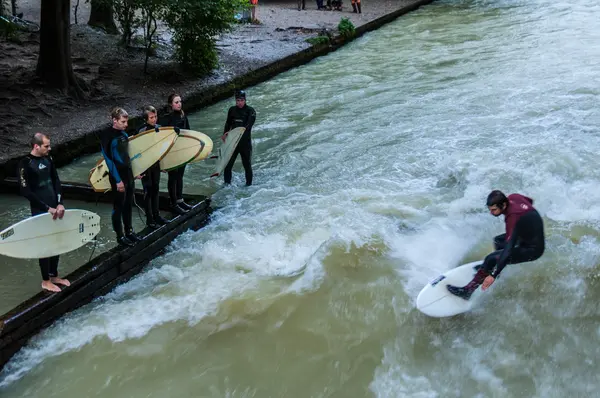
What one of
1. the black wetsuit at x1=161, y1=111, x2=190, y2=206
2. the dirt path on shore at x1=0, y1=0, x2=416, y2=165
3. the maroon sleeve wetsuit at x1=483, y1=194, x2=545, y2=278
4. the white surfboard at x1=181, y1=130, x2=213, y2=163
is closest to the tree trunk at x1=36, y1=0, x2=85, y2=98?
the dirt path on shore at x1=0, y1=0, x2=416, y2=165

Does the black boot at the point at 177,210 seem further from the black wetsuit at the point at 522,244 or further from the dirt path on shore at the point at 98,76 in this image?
the black wetsuit at the point at 522,244

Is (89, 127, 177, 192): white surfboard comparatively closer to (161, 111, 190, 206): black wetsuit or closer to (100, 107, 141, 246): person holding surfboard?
(100, 107, 141, 246): person holding surfboard

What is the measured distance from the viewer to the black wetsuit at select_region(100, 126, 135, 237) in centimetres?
689

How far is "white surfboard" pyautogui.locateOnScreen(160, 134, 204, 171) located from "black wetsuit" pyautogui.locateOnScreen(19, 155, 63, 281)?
6.15ft

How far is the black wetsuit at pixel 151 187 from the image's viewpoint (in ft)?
24.9

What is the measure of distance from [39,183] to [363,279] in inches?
148

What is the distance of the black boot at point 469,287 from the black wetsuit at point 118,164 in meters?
3.84

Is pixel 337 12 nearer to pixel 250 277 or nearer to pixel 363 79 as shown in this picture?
pixel 363 79

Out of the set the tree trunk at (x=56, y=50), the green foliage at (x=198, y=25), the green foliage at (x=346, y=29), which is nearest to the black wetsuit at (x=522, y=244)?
the tree trunk at (x=56, y=50)

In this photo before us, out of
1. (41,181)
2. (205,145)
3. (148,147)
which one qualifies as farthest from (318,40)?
(41,181)

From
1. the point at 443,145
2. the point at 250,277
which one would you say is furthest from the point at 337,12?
the point at 250,277

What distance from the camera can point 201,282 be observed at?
24.3 ft

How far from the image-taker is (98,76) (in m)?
14.6

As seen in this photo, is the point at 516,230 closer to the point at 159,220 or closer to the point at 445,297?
the point at 445,297
